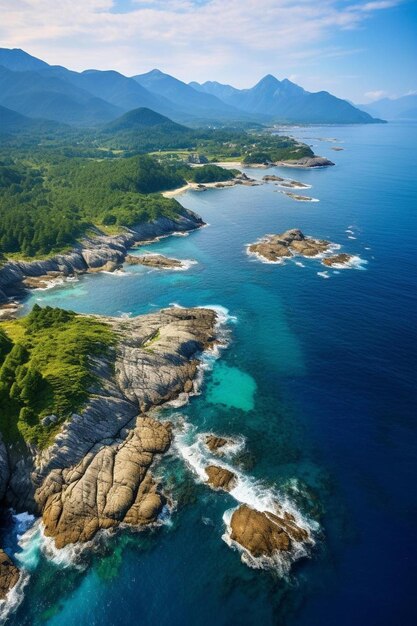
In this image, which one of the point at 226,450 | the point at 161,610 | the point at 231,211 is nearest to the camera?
the point at 161,610

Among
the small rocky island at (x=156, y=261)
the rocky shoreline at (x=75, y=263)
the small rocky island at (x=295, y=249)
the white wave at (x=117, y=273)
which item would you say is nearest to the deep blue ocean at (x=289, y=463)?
the white wave at (x=117, y=273)

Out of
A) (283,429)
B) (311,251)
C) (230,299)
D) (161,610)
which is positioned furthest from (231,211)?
(161,610)

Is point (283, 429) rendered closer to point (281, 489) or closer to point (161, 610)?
point (281, 489)

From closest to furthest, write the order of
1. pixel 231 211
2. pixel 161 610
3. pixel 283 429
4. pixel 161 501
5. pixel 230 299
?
1. pixel 161 610
2. pixel 161 501
3. pixel 283 429
4. pixel 230 299
5. pixel 231 211

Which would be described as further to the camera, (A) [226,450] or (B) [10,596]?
(A) [226,450]

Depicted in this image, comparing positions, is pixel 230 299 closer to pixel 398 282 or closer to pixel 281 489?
pixel 398 282

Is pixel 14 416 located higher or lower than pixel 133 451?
higher

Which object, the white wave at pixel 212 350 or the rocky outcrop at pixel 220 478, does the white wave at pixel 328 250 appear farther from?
the rocky outcrop at pixel 220 478

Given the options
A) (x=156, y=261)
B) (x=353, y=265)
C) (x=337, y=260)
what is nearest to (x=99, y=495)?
(x=156, y=261)
